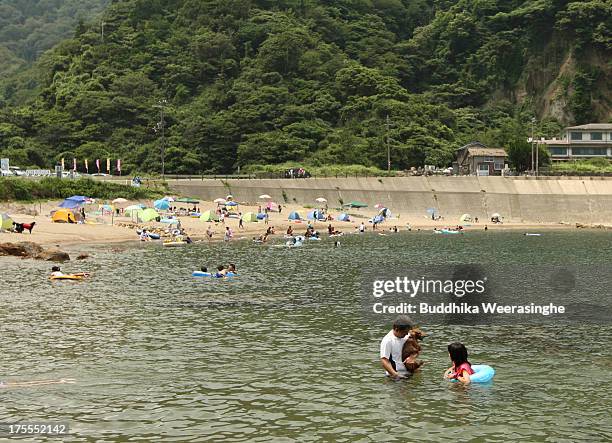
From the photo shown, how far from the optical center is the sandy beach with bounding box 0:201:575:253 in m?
65.6

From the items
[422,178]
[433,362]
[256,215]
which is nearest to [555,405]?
[433,362]

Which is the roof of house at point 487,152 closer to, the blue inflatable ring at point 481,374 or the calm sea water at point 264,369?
the calm sea water at point 264,369

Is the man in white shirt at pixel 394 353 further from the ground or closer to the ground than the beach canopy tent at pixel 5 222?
closer to the ground

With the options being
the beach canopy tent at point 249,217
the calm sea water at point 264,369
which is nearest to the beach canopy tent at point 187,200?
the beach canopy tent at point 249,217

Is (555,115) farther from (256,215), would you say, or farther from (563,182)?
(256,215)

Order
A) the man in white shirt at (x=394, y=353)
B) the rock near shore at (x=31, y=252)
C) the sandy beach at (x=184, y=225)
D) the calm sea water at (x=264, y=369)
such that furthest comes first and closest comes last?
the sandy beach at (x=184, y=225) < the rock near shore at (x=31, y=252) < the man in white shirt at (x=394, y=353) < the calm sea water at (x=264, y=369)

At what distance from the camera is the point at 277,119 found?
12725cm

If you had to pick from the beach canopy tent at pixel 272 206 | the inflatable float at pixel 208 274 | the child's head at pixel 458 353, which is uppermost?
the beach canopy tent at pixel 272 206

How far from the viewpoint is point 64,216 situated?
7144cm

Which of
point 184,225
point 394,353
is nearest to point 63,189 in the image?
point 184,225

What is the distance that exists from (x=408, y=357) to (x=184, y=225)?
191 feet

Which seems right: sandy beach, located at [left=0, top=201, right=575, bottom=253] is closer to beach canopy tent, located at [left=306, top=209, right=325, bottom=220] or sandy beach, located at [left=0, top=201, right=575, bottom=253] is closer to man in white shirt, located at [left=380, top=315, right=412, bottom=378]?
beach canopy tent, located at [left=306, top=209, right=325, bottom=220]

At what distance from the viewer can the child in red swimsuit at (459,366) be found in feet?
70.4

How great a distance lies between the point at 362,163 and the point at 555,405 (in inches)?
3810
